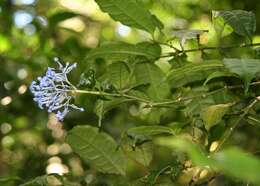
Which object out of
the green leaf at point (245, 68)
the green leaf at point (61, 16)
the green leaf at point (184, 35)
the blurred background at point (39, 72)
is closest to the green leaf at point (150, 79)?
the green leaf at point (184, 35)

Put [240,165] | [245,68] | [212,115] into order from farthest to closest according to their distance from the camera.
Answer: [212,115]
[245,68]
[240,165]

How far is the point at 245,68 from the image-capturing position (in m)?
0.83

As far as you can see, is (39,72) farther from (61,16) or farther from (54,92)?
(54,92)

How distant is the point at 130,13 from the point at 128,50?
3.2 inches

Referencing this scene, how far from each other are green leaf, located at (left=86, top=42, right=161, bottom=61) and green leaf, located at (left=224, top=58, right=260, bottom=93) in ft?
1.03

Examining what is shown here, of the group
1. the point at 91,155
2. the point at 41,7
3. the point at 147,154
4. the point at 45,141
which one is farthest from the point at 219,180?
the point at 41,7

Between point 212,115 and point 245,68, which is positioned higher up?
point 245,68

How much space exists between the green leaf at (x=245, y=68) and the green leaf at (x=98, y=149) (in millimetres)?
451

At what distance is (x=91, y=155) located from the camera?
1248 mm

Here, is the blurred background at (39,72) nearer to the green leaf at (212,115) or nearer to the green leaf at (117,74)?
the green leaf at (117,74)

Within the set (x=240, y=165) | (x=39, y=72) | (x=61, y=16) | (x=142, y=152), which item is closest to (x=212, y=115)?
(x=142, y=152)

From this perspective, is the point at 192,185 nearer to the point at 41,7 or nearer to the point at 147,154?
the point at 147,154

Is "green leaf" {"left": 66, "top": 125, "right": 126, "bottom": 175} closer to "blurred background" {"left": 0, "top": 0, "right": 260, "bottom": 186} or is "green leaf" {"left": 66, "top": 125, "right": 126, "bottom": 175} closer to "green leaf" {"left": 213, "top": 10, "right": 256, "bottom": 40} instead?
"green leaf" {"left": 213, "top": 10, "right": 256, "bottom": 40}

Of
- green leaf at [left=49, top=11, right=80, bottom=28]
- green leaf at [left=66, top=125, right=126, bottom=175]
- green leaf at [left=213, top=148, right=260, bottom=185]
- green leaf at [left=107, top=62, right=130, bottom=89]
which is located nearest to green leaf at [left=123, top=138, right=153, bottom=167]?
green leaf at [left=66, top=125, right=126, bottom=175]
